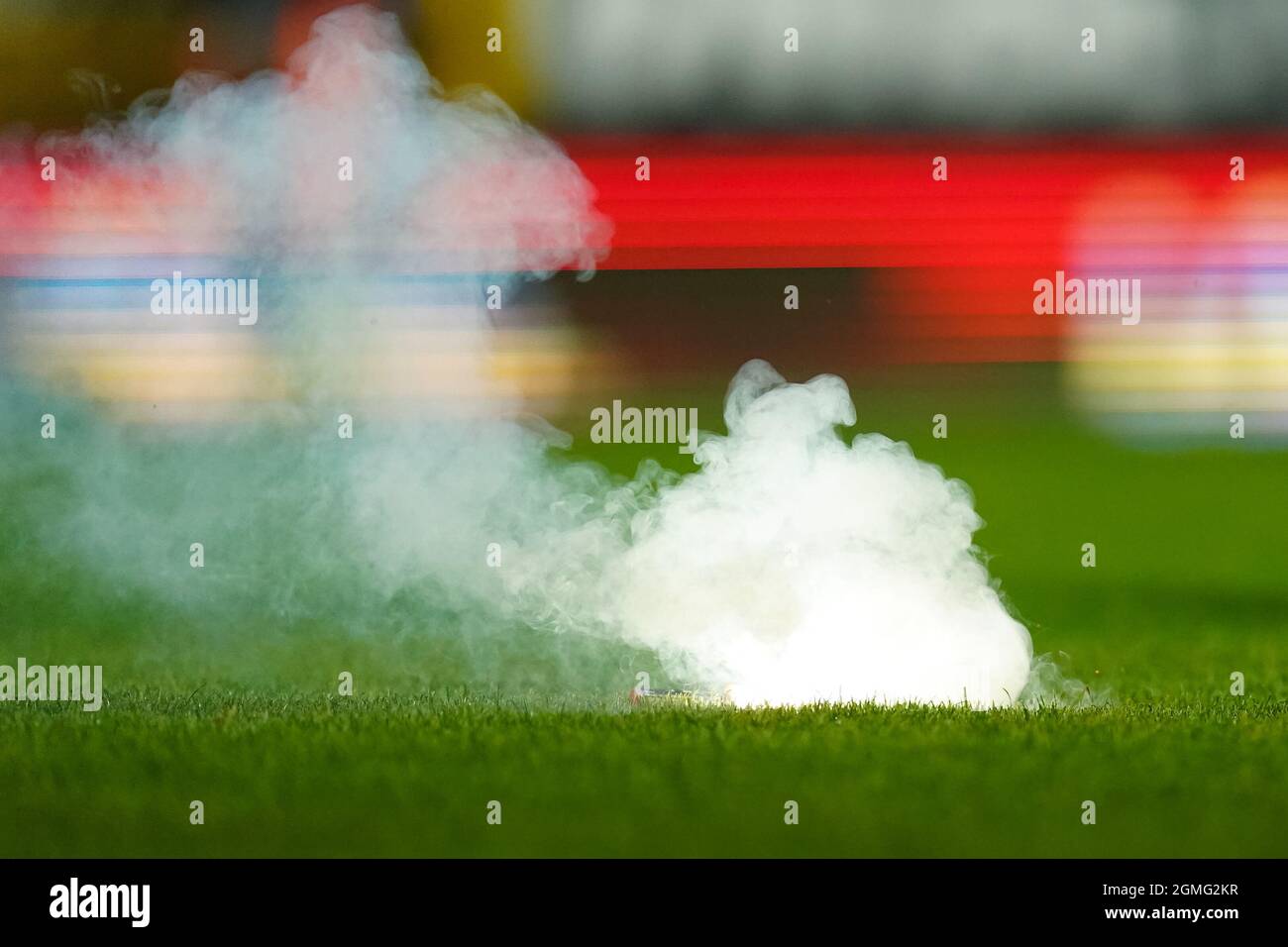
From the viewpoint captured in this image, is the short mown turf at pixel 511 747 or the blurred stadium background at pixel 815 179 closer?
the short mown turf at pixel 511 747

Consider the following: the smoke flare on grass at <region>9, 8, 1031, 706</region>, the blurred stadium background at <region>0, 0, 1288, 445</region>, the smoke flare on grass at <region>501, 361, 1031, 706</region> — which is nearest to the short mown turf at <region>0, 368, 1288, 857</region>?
the smoke flare on grass at <region>9, 8, 1031, 706</region>

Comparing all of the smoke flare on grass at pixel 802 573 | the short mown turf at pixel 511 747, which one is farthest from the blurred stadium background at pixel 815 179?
the smoke flare on grass at pixel 802 573

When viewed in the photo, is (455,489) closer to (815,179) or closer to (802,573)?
(802,573)

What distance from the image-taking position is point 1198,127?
1317 centimetres

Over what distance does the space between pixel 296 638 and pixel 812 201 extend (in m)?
5.69

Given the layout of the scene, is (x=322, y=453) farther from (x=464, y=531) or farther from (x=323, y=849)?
(x=323, y=849)

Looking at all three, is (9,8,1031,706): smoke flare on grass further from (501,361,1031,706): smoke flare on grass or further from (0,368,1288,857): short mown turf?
(0,368,1288,857): short mown turf

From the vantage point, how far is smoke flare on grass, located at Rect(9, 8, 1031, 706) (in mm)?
7535

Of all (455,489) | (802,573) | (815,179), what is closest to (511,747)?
(802,573)

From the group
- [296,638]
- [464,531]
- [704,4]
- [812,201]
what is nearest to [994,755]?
[464,531]

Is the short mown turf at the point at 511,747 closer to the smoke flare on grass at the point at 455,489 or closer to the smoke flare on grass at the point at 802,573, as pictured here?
the smoke flare on grass at the point at 455,489

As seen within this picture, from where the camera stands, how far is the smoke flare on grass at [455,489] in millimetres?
7535

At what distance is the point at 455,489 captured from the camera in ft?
28.3

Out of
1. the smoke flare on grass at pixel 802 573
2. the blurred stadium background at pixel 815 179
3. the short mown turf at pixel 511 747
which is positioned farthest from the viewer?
the blurred stadium background at pixel 815 179
